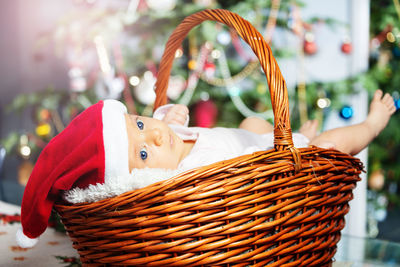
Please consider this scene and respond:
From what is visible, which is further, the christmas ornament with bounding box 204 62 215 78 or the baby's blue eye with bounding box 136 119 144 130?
the christmas ornament with bounding box 204 62 215 78

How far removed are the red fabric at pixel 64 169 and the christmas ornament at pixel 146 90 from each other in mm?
1368

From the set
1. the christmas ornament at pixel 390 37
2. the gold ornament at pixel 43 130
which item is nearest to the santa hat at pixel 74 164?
the gold ornament at pixel 43 130

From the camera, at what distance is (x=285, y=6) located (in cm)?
207

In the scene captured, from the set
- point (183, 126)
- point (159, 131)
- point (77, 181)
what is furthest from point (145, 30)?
point (77, 181)

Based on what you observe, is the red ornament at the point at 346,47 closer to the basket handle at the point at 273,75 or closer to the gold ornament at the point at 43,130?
the basket handle at the point at 273,75

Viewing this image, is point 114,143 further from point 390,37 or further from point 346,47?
point 390,37

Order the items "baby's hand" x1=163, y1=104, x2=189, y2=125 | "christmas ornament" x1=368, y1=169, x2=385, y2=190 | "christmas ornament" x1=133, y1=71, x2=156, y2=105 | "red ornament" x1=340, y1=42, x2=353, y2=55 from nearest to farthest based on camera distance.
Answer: "baby's hand" x1=163, y1=104, x2=189, y2=125
"red ornament" x1=340, y1=42, x2=353, y2=55
"christmas ornament" x1=133, y1=71, x2=156, y2=105
"christmas ornament" x1=368, y1=169, x2=385, y2=190

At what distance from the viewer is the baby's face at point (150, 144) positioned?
83 centimetres

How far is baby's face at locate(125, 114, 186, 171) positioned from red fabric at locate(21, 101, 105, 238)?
0.30 feet

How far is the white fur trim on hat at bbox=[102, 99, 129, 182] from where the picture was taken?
0.74 meters

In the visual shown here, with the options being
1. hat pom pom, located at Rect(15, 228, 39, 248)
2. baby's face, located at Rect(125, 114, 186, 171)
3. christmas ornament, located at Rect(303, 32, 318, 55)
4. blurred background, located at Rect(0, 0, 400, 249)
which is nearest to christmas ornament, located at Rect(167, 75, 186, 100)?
blurred background, located at Rect(0, 0, 400, 249)

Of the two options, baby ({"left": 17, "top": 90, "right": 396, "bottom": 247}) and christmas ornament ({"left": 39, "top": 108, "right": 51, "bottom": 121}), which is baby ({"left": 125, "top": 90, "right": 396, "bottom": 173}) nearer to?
baby ({"left": 17, "top": 90, "right": 396, "bottom": 247})

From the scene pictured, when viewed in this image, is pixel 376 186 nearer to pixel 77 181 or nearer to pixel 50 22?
pixel 77 181

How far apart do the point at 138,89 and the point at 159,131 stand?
1.33m
